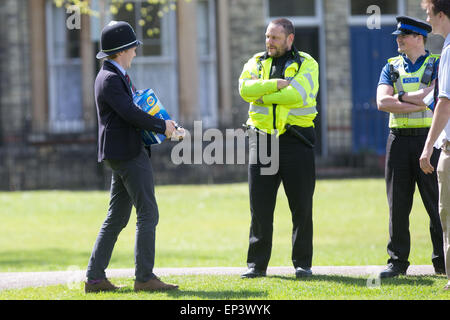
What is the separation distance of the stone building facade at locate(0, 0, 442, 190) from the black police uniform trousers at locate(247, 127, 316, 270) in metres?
9.43

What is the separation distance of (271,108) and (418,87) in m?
1.26

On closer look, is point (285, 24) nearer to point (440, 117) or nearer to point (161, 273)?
point (440, 117)

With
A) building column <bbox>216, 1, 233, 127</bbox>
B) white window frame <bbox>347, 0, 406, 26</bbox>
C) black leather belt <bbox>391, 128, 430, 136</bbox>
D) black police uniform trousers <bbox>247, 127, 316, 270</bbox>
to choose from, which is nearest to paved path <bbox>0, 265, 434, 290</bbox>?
black police uniform trousers <bbox>247, 127, 316, 270</bbox>

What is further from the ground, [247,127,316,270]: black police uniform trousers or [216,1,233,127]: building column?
[216,1,233,127]: building column

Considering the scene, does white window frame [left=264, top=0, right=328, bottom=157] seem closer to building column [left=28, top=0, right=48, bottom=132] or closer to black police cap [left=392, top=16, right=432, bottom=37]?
building column [left=28, top=0, right=48, bottom=132]

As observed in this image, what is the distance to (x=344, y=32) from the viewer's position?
56.9ft

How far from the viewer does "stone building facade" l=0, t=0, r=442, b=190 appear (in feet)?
54.5

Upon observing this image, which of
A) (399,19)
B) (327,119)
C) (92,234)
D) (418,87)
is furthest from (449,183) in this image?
(327,119)

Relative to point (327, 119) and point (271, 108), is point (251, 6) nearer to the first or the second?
point (327, 119)

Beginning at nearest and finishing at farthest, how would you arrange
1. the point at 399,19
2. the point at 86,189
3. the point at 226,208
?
the point at 399,19, the point at 226,208, the point at 86,189

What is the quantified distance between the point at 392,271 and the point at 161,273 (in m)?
2.13

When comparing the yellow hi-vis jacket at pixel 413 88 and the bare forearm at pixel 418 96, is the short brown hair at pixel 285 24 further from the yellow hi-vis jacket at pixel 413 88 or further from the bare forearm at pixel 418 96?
the bare forearm at pixel 418 96

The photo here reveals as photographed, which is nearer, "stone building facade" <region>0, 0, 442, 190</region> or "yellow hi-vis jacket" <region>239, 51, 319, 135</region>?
"yellow hi-vis jacket" <region>239, 51, 319, 135</region>

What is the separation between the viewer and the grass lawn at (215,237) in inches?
244
